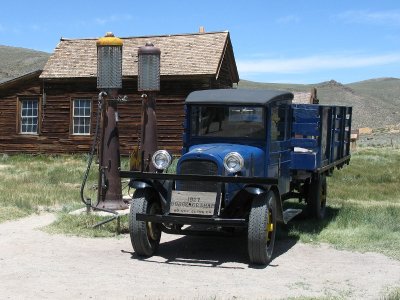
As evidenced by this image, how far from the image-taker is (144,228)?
8.05 m

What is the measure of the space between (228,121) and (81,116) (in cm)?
1689

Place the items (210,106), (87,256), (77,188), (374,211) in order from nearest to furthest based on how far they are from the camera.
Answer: (87,256), (210,106), (374,211), (77,188)

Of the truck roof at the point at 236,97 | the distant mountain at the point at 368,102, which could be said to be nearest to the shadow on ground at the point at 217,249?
the truck roof at the point at 236,97

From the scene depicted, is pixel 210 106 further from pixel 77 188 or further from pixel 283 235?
pixel 77 188

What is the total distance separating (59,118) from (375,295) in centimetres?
2017

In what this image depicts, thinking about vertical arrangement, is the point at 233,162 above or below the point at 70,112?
below

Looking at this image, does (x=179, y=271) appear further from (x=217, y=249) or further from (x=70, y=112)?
(x=70, y=112)

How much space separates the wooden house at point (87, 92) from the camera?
23.1 meters

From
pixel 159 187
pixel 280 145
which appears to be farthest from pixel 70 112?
pixel 159 187

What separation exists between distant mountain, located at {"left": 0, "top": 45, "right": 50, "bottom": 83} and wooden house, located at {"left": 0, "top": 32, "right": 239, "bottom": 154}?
52.0 metres

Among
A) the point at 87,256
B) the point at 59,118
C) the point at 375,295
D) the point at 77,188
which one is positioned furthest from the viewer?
the point at 59,118

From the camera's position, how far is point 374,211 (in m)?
11.9

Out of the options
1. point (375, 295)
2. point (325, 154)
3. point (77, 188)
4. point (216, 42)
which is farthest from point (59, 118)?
point (375, 295)

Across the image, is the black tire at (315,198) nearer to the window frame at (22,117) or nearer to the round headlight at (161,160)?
the round headlight at (161,160)
